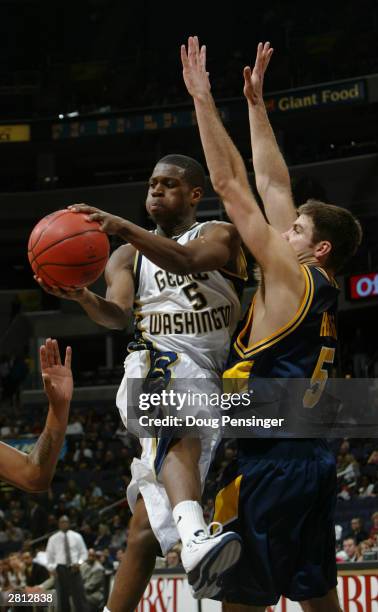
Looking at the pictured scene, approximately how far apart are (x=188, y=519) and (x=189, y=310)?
988 millimetres

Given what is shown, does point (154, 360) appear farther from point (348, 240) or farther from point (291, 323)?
point (348, 240)

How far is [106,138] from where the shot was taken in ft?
77.4

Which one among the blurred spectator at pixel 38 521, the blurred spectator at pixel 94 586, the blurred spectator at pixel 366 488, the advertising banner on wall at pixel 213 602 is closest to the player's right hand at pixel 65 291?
the advertising banner on wall at pixel 213 602

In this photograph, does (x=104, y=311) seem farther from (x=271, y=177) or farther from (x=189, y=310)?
(x=271, y=177)

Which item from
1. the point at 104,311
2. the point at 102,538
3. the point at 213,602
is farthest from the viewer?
the point at 102,538

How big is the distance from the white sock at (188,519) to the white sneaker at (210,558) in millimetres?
44

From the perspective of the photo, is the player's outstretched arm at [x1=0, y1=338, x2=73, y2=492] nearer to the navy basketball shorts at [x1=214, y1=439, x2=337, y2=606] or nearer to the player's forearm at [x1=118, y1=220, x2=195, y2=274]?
the player's forearm at [x1=118, y1=220, x2=195, y2=274]

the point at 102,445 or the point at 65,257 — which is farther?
the point at 102,445

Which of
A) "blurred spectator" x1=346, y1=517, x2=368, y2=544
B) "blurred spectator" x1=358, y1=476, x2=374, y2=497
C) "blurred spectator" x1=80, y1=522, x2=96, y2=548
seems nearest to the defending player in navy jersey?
"blurred spectator" x1=346, y1=517, x2=368, y2=544

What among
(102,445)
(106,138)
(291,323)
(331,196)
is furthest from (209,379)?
(106,138)

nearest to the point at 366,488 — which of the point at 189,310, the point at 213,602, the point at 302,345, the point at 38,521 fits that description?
the point at 38,521

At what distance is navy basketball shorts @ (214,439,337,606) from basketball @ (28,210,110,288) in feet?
3.38

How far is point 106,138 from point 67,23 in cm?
487

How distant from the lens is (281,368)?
3.72m
